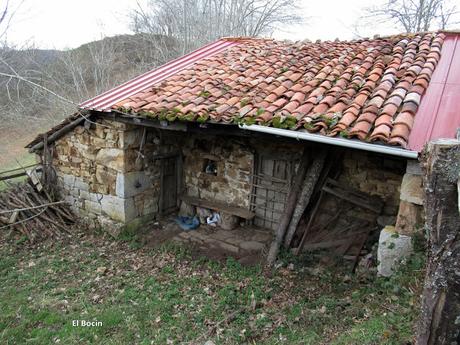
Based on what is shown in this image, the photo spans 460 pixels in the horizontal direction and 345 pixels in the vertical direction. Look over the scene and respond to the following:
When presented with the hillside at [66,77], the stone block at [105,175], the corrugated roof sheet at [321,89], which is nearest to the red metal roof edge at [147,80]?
the corrugated roof sheet at [321,89]

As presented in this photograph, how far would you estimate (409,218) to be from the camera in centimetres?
368

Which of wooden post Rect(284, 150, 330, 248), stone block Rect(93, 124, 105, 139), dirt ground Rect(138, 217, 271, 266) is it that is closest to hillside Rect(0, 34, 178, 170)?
stone block Rect(93, 124, 105, 139)

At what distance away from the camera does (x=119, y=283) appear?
486 centimetres

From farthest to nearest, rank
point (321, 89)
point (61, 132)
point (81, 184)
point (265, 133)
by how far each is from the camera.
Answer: point (81, 184) → point (61, 132) → point (321, 89) → point (265, 133)

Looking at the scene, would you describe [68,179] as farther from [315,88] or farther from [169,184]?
[315,88]

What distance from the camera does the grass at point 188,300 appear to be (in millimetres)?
3381

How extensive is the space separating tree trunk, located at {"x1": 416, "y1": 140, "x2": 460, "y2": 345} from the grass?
92cm

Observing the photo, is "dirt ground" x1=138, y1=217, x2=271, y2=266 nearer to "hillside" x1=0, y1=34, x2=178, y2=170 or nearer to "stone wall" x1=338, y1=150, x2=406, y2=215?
"stone wall" x1=338, y1=150, x2=406, y2=215

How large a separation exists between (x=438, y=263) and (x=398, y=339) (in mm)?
1213

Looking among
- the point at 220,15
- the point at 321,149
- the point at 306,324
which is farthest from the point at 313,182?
the point at 220,15

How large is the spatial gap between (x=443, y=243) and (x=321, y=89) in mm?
3492

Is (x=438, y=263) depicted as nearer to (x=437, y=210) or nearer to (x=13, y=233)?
(x=437, y=210)

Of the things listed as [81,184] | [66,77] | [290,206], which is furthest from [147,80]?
[66,77]

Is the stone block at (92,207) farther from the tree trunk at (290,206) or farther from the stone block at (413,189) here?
the stone block at (413,189)
